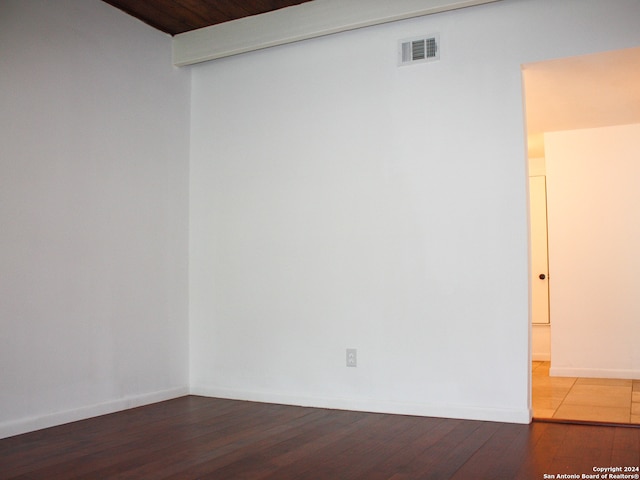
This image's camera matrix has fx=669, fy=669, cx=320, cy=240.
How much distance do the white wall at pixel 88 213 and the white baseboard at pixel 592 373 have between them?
3565mm

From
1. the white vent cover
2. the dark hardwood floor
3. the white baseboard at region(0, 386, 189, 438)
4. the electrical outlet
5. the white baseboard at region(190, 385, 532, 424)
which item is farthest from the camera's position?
the electrical outlet

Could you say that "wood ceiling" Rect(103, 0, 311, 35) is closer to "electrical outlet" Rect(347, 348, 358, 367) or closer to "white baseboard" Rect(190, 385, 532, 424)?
"electrical outlet" Rect(347, 348, 358, 367)

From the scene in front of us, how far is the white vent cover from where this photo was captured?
4516 millimetres

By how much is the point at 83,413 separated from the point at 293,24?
10.1 ft

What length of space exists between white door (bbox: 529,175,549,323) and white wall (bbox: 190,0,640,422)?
370cm

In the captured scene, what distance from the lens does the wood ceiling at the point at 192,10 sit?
473 centimetres

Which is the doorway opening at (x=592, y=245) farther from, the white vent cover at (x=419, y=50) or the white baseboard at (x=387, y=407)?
the white baseboard at (x=387, y=407)

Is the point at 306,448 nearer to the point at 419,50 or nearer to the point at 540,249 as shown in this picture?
the point at 419,50

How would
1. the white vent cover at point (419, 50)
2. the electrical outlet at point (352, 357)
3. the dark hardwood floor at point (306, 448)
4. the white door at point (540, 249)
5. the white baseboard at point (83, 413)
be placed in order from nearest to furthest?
the dark hardwood floor at point (306, 448) → the white baseboard at point (83, 413) → the white vent cover at point (419, 50) → the electrical outlet at point (352, 357) → the white door at point (540, 249)

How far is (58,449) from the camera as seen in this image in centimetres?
360

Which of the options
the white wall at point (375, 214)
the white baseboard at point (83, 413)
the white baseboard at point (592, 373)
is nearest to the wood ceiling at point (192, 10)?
the white wall at point (375, 214)

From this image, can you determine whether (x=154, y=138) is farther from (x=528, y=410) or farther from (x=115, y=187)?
(x=528, y=410)

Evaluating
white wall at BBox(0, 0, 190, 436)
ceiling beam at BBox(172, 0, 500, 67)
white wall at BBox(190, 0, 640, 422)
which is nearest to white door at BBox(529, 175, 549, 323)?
white wall at BBox(190, 0, 640, 422)

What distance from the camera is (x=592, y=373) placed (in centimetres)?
633
